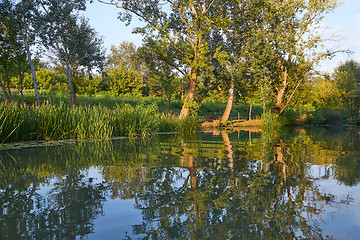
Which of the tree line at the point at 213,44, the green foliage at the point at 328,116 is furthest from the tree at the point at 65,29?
the green foliage at the point at 328,116

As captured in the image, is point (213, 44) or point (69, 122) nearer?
point (69, 122)

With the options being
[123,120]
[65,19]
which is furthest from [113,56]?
[123,120]

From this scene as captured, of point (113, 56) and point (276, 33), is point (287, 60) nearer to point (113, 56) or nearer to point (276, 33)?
point (276, 33)

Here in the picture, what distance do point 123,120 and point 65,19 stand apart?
17572mm

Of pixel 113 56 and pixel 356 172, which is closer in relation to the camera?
pixel 356 172

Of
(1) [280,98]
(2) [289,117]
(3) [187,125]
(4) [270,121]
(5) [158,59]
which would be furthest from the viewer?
(2) [289,117]

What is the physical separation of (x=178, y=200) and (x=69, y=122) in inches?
245

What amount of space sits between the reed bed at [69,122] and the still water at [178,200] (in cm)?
294

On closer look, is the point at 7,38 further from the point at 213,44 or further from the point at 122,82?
the point at 122,82

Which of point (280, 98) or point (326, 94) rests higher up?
point (326, 94)

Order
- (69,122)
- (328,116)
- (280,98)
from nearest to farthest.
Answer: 1. (69,122)
2. (280,98)
3. (328,116)

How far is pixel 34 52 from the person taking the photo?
21.8m

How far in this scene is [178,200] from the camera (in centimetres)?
236

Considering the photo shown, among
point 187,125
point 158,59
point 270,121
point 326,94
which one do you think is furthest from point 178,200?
point 326,94
